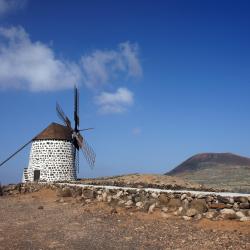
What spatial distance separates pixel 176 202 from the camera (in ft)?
45.4

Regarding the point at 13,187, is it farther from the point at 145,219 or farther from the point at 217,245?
the point at 217,245

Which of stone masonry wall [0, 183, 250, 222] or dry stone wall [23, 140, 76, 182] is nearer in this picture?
stone masonry wall [0, 183, 250, 222]

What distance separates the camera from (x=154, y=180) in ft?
Answer: 98.2

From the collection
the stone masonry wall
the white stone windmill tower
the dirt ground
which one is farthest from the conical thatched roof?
the dirt ground

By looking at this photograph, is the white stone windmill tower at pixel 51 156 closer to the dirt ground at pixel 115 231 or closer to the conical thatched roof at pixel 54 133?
the conical thatched roof at pixel 54 133

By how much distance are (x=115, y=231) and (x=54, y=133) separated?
71.7ft

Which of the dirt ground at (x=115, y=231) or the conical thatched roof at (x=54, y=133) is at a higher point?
the conical thatched roof at (x=54, y=133)

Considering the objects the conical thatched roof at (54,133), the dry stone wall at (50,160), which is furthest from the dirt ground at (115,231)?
the conical thatched roof at (54,133)

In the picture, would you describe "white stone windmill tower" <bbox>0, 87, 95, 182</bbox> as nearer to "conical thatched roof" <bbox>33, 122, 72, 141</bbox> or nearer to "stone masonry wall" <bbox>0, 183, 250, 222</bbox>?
"conical thatched roof" <bbox>33, 122, 72, 141</bbox>

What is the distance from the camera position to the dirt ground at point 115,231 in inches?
400

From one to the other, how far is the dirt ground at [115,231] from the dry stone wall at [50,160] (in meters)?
16.5

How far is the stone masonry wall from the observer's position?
1215 centimetres

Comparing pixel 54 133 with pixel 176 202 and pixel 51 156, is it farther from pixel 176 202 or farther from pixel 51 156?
pixel 176 202

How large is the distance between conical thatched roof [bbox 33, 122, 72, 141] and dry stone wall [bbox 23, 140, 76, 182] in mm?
345
